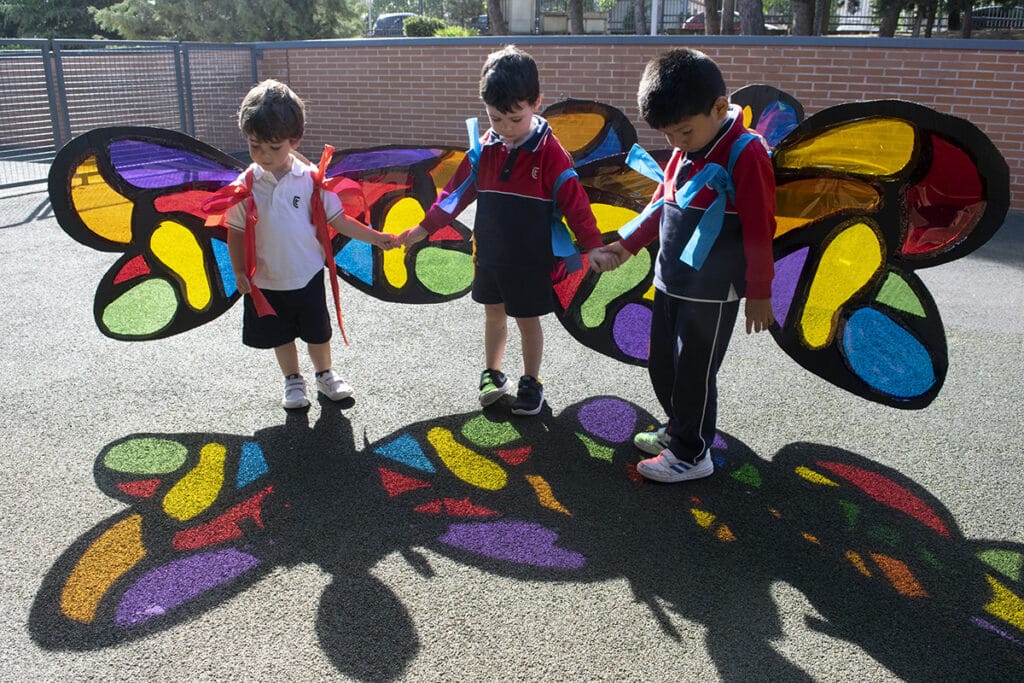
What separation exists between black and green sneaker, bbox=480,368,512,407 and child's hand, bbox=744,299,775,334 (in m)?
1.24

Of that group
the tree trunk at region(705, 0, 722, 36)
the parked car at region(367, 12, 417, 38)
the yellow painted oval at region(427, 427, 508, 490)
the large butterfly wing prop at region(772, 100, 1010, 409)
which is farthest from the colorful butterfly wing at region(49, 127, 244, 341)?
the parked car at region(367, 12, 417, 38)

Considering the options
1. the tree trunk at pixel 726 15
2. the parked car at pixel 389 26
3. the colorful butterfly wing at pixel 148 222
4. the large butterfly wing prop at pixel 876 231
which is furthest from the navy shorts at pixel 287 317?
the parked car at pixel 389 26

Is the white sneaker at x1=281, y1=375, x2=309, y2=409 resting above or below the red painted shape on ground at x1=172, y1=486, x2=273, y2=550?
above

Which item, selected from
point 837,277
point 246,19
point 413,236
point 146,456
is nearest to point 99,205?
point 146,456

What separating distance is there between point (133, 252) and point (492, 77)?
1630 millimetres

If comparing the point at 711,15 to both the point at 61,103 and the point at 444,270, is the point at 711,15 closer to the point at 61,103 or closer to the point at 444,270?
the point at 61,103

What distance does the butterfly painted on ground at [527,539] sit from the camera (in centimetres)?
218

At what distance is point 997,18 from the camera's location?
25.2 meters

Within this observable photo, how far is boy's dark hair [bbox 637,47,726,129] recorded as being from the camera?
241cm

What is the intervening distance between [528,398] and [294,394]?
38.7 inches

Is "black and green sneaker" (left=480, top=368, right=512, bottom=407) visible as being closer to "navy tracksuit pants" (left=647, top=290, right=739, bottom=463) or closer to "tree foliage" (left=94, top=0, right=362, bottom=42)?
"navy tracksuit pants" (left=647, top=290, right=739, bottom=463)

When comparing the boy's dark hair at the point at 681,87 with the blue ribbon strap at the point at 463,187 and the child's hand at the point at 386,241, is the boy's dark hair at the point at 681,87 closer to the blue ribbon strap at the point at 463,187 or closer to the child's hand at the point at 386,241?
the blue ribbon strap at the point at 463,187

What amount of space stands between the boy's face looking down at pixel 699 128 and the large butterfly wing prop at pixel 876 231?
41 cm

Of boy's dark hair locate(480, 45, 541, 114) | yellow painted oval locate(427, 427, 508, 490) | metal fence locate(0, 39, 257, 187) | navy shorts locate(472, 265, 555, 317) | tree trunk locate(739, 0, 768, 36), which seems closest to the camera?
boy's dark hair locate(480, 45, 541, 114)
